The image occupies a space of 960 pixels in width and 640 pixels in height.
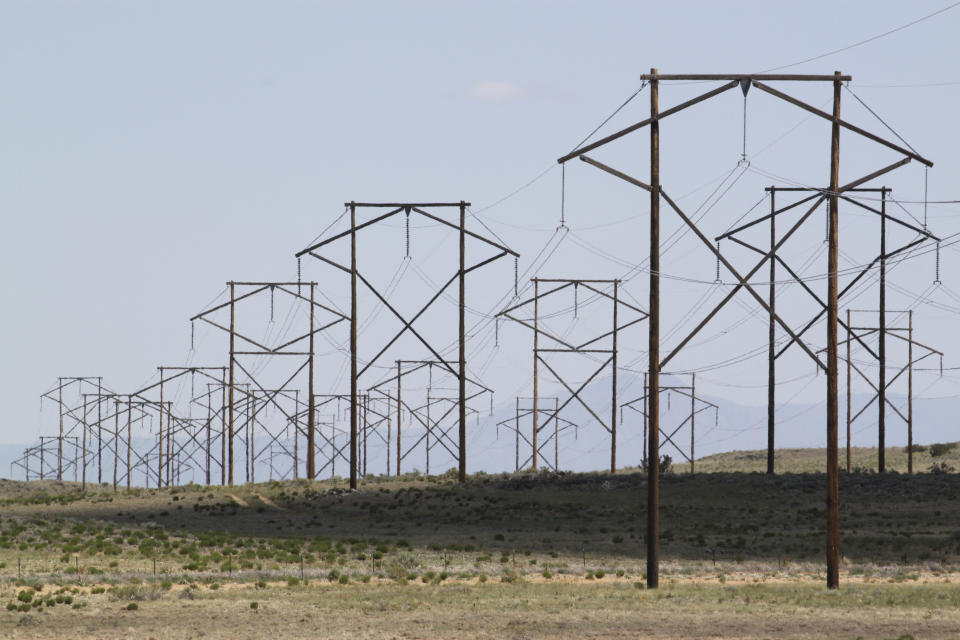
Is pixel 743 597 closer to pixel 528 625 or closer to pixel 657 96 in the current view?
pixel 528 625

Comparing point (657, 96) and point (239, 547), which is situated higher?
point (657, 96)

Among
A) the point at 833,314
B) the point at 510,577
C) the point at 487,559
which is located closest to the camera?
the point at 833,314

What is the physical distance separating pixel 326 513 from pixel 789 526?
2258cm

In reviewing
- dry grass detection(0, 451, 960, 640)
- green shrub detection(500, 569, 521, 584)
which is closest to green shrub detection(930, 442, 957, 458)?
dry grass detection(0, 451, 960, 640)

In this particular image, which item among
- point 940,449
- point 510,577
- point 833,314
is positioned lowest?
point 510,577

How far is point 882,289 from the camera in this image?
73875 millimetres

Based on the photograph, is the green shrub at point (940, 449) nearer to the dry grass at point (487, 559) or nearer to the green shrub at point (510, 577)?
the dry grass at point (487, 559)

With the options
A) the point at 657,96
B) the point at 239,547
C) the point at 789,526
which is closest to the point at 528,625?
the point at 657,96

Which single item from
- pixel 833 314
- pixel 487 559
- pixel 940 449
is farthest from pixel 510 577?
pixel 940 449

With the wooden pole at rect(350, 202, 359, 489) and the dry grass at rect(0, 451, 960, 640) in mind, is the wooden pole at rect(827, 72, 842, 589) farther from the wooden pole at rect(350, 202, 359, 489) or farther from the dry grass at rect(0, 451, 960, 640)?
the wooden pole at rect(350, 202, 359, 489)

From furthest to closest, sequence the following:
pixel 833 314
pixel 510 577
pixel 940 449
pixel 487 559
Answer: pixel 940 449 → pixel 487 559 → pixel 510 577 → pixel 833 314

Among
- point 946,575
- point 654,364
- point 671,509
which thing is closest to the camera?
point 654,364

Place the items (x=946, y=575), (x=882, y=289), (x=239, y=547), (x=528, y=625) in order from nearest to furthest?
(x=528, y=625) → (x=946, y=575) → (x=239, y=547) → (x=882, y=289)

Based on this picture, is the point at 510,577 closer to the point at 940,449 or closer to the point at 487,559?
the point at 487,559
